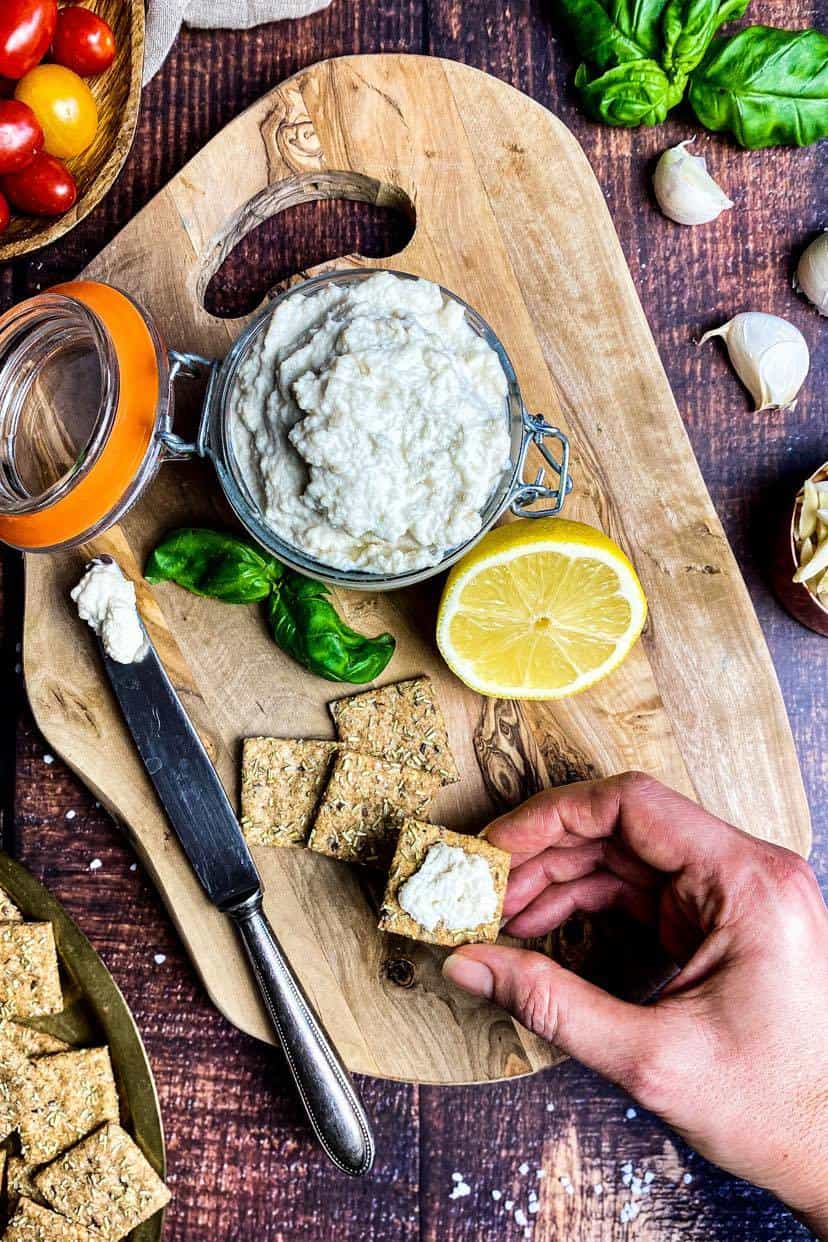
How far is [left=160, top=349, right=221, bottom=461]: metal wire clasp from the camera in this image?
1862mm

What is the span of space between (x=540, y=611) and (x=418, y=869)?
1.76 ft

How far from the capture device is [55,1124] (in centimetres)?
206

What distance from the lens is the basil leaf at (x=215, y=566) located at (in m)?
1.99

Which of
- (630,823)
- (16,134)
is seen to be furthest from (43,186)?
(630,823)

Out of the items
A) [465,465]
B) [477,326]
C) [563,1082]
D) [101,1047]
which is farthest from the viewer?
[563,1082]

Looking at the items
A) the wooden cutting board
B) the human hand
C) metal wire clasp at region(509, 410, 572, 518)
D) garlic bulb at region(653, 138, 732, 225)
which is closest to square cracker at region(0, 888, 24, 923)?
the wooden cutting board

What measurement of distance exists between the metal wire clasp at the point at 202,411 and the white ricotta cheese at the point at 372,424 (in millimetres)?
97

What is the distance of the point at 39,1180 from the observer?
207 cm

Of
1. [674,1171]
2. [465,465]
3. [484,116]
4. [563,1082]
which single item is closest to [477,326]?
[465,465]

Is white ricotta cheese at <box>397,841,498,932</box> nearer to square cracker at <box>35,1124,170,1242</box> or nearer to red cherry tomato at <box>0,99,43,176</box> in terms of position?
square cracker at <box>35,1124,170,1242</box>

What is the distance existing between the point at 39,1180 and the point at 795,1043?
149 centimetres

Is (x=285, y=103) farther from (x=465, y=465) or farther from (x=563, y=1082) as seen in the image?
(x=563, y=1082)

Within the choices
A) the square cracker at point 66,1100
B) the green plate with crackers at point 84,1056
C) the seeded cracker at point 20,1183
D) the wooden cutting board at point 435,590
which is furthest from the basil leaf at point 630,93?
the seeded cracker at point 20,1183

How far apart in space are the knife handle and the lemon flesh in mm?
653
